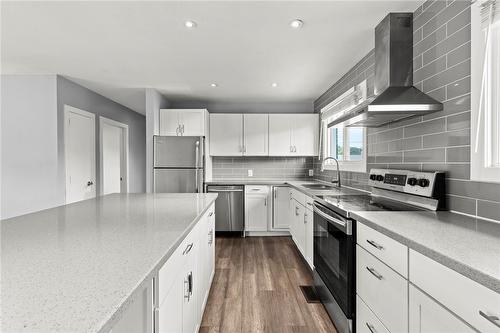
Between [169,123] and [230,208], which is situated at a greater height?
[169,123]

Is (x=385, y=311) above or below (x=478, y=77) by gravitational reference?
below

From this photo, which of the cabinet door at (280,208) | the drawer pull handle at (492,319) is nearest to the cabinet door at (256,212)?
the cabinet door at (280,208)

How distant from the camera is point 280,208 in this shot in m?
4.27

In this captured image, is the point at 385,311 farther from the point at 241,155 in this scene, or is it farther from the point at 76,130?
the point at 76,130

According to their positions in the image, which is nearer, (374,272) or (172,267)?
(172,267)

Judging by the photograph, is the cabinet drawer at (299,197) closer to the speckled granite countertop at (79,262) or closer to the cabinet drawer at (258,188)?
A: the cabinet drawer at (258,188)

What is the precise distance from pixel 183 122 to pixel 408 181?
3.44 meters

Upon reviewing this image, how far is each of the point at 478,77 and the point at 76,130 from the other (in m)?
4.51

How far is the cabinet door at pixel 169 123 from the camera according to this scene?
4277 millimetres

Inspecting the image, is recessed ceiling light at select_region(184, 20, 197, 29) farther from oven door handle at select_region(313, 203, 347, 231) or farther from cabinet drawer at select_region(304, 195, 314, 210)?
cabinet drawer at select_region(304, 195, 314, 210)

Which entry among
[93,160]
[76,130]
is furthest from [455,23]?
[93,160]

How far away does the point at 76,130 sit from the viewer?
3.83 meters

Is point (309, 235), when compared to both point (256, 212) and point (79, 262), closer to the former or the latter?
point (256, 212)

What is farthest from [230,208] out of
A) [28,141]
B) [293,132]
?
[28,141]
